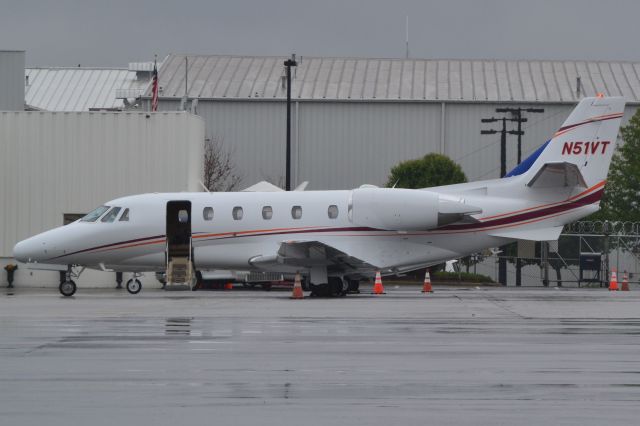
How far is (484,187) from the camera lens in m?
30.6

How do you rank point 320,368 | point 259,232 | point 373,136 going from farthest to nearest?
point 373,136, point 259,232, point 320,368

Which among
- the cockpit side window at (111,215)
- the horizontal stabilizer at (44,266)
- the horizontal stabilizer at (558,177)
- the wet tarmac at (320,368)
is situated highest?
the horizontal stabilizer at (558,177)

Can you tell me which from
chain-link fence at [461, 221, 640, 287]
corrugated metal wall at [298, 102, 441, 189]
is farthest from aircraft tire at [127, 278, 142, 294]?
corrugated metal wall at [298, 102, 441, 189]

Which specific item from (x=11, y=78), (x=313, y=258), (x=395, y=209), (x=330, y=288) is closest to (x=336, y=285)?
(x=330, y=288)

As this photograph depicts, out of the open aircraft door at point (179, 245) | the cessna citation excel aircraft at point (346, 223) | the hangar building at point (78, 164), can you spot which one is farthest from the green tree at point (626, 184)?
the open aircraft door at point (179, 245)

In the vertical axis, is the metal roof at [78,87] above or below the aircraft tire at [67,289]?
above

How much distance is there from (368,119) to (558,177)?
147 feet

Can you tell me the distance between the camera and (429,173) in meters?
64.1

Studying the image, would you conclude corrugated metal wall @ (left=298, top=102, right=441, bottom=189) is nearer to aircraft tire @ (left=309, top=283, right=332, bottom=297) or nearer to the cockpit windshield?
the cockpit windshield

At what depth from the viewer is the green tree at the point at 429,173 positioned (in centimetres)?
6400

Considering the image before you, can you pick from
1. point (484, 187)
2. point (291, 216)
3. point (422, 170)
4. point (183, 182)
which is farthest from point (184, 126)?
point (422, 170)

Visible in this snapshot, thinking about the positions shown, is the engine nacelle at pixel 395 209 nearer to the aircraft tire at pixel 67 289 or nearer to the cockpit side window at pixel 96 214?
the cockpit side window at pixel 96 214

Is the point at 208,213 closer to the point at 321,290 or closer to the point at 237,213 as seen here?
the point at 237,213

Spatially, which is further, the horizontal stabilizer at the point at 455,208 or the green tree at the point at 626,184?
the green tree at the point at 626,184
